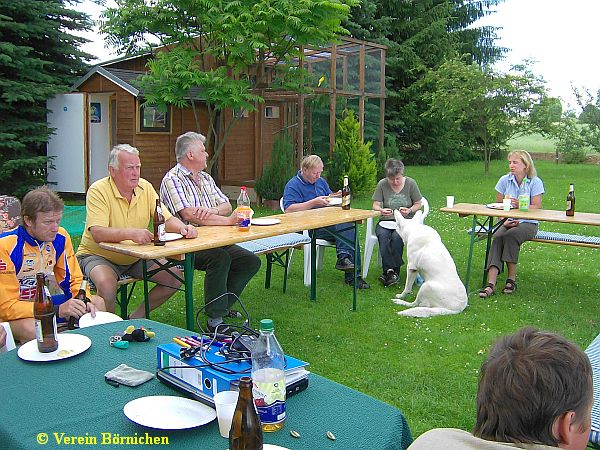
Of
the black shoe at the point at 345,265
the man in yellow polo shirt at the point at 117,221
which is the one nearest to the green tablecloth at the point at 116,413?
the man in yellow polo shirt at the point at 117,221

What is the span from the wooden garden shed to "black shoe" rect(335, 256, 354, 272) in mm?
5716

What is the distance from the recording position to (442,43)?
24172 mm

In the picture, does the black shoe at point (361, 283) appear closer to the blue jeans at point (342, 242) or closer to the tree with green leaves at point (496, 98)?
the blue jeans at point (342, 242)

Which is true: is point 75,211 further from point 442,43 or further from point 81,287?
point 442,43

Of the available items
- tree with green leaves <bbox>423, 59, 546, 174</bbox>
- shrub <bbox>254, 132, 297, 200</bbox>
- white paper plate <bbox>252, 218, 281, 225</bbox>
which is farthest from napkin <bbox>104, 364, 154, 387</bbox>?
tree with green leaves <bbox>423, 59, 546, 174</bbox>

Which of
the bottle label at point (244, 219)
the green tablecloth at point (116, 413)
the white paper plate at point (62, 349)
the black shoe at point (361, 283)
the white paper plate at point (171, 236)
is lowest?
the black shoe at point (361, 283)

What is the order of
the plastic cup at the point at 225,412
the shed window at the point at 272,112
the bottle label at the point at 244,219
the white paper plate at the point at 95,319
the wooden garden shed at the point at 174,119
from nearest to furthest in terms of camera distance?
the plastic cup at the point at 225,412 < the white paper plate at the point at 95,319 < the bottle label at the point at 244,219 < the wooden garden shed at the point at 174,119 < the shed window at the point at 272,112

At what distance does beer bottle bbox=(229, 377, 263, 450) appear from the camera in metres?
1.53

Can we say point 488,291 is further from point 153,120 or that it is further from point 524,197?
point 153,120

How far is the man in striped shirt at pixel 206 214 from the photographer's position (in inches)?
184

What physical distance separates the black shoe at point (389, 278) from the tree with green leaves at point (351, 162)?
6599 mm

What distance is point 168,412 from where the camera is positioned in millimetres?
1787

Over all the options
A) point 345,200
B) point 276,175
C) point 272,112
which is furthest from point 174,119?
point 345,200

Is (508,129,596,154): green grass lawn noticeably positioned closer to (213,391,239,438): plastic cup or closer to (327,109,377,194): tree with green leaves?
(327,109,377,194): tree with green leaves
